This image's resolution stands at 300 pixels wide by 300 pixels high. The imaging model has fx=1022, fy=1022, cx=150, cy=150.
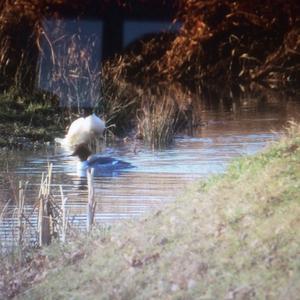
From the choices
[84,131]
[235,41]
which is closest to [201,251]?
[84,131]

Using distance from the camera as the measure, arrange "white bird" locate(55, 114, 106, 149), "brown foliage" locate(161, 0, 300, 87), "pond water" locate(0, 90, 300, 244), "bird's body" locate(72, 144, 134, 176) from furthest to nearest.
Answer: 1. "brown foliage" locate(161, 0, 300, 87)
2. "white bird" locate(55, 114, 106, 149)
3. "bird's body" locate(72, 144, 134, 176)
4. "pond water" locate(0, 90, 300, 244)

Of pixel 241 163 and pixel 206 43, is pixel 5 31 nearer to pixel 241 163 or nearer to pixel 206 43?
pixel 206 43

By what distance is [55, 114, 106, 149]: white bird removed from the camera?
580 inches

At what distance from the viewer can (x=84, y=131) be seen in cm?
1483

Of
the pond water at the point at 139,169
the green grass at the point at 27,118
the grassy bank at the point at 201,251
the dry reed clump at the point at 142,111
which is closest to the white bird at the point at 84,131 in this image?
the pond water at the point at 139,169

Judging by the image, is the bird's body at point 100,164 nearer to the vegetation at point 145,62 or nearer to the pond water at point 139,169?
the pond water at point 139,169

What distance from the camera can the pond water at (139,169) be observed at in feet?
30.9

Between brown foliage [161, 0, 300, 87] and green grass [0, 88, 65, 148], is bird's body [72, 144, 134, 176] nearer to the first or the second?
green grass [0, 88, 65, 148]

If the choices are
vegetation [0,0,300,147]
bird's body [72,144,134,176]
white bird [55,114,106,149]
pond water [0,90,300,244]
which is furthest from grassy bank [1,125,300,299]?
vegetation [0,0,300,147]

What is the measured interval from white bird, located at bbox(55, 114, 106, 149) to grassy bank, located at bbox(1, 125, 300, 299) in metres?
6.90

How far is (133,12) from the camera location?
27375mm

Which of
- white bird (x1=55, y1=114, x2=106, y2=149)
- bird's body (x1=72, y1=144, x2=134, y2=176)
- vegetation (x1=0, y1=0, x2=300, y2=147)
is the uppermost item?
vegetation (x1=0, y1=0, x2=300, y2=147)

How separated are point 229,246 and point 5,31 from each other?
1557 centimetres

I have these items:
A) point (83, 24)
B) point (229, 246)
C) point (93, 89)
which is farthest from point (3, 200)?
point (83, 24)
